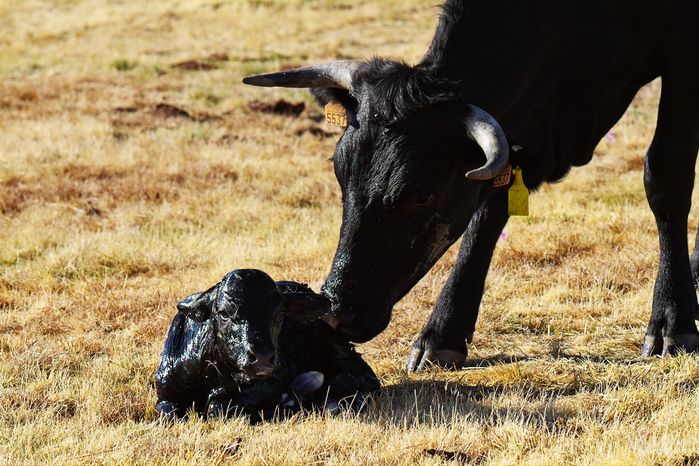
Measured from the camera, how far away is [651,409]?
16.6ft

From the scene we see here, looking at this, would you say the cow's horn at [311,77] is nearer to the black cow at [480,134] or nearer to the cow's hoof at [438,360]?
the black cow at [480,134]

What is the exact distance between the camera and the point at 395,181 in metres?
5.10

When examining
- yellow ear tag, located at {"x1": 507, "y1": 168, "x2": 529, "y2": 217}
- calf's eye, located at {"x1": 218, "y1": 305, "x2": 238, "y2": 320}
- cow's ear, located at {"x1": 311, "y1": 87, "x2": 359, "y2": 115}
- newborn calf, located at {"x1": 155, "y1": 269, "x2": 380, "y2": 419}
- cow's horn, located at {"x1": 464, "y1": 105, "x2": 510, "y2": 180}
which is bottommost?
newborn calf, located at {"x1": 155, "y1": 269, "x2": 380, "y2": 419}

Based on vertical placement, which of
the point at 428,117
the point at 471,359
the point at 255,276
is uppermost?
the point at 428,117

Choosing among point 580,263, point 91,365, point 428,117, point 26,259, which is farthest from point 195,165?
point 428,117

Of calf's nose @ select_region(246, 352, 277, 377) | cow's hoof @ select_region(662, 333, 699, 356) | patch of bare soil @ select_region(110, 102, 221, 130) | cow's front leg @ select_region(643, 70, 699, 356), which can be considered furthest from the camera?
patch of bare soil @ select_region(110, 102, 221, 130)

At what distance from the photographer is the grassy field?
183 inches

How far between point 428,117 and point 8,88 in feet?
42.4

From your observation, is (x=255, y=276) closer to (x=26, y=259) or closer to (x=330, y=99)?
(x=330, y=99)

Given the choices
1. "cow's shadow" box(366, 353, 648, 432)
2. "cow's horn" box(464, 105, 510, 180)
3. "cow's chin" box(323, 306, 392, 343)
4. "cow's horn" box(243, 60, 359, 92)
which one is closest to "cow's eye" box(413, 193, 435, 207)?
"cow's horn" box(464, 105, 510, 180)

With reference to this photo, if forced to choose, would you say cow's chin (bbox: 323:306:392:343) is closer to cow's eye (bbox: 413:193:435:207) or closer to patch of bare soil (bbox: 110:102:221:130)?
cow's eye (bbox: 413:193:435:207)

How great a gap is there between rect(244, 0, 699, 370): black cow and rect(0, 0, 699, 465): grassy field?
45cm

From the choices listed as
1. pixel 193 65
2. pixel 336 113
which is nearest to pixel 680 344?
pixel 336 113

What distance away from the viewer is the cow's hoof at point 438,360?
235 inches
